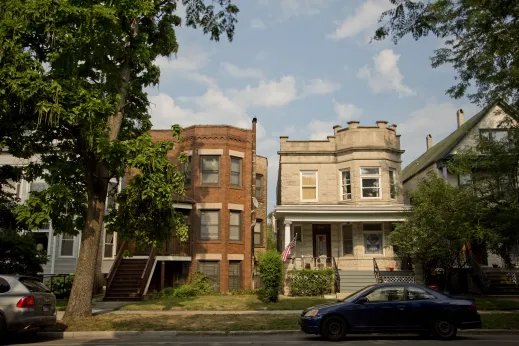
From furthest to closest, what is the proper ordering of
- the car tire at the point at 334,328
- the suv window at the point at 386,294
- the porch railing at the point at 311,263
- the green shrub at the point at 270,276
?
1. the porch railing at the point at 311,263
2. the green shrub at the point at 270,276
3. the suv window at the point at 386,294
4. the car tire at the point at 334,328

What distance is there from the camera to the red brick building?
25.5 m

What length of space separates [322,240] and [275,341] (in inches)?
671

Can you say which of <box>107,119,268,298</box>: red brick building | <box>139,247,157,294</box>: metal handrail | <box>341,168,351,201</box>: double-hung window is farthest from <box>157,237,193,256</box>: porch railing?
<box>341,168,351,201</box>: double-hung window

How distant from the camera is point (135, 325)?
13.2 meters


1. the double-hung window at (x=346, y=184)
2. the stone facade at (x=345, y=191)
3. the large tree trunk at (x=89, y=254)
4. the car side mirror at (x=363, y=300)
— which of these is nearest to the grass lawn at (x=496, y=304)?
the stone facade at (x=345, y=191)

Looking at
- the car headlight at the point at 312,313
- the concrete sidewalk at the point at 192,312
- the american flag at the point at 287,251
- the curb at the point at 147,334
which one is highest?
the american flag at the point at 287,251

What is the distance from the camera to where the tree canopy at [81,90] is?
12.8 m

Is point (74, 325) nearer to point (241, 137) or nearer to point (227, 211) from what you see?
point (227, 211)

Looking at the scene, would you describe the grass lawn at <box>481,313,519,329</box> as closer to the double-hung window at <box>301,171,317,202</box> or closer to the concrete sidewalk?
the concrete sidewalk

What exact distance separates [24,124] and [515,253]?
81.3 feet

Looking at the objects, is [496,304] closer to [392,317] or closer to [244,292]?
[392,317]

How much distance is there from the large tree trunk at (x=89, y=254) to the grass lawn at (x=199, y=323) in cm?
54

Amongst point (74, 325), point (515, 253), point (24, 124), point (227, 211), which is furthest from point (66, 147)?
point (515, 253)

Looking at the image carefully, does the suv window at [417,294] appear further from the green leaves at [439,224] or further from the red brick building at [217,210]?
the red brick building at [217,210]
